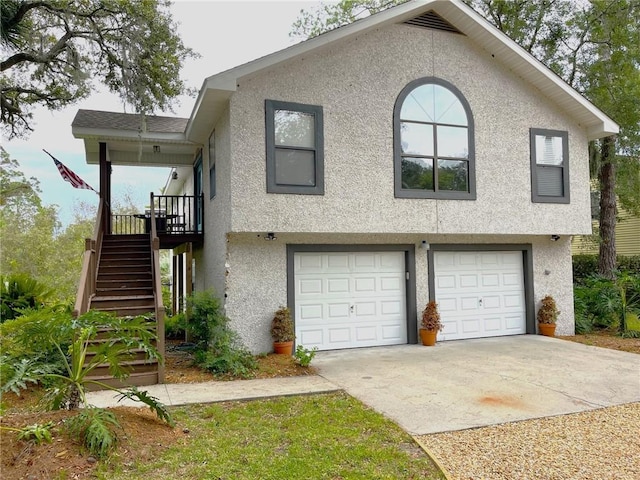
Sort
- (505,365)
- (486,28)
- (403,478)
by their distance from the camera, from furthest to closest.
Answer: (486,28)
(505,365)
(403,478)

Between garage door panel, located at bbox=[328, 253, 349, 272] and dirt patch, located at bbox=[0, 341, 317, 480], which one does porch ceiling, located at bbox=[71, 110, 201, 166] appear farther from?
dirt patch, located at bbox=[0, 341, 317, 480]

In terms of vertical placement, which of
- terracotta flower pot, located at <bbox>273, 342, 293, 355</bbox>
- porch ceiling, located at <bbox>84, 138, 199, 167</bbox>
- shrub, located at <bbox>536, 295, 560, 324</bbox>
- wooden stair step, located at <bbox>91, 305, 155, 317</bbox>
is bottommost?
terracotta flower pot, located at <bbox>273, 342, 293, 355</bbox>

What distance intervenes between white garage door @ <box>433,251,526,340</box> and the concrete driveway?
0.69 metres

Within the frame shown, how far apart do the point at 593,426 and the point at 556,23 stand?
14425 millimetres

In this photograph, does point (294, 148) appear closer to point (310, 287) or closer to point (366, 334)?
point (310, 287)

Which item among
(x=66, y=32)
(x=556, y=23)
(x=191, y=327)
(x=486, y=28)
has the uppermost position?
(x=556, y=23)

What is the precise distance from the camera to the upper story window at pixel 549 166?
35.4 feet

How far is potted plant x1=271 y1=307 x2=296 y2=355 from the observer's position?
354 inches

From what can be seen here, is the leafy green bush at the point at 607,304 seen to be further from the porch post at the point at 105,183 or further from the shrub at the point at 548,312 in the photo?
the porch post at the point at 105,183

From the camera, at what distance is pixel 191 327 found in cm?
855

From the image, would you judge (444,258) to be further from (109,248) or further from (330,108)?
(109,248)

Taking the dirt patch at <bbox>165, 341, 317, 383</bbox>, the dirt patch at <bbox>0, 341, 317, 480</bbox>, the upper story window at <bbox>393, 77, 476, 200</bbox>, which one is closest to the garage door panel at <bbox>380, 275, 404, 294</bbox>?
the upper story window at <bbox>393, 77, 476, 200</bbox>

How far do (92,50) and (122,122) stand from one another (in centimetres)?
389

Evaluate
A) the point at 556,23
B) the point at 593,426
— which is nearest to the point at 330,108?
the point at 593,426
